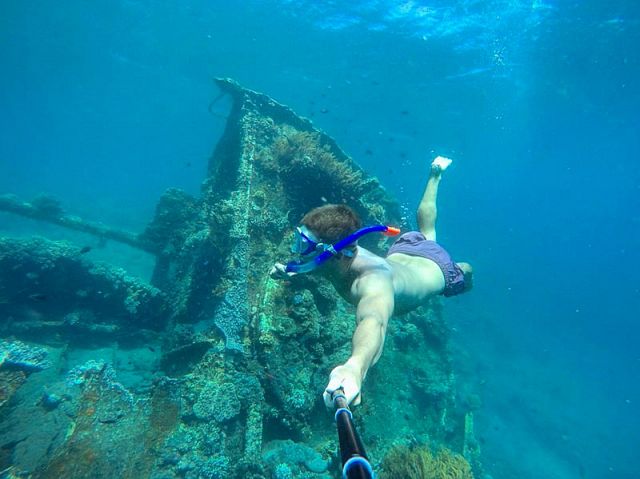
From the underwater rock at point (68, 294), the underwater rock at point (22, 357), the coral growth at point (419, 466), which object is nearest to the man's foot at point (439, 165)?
the coral growth at point (419, 466)

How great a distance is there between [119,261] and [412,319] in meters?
14.8

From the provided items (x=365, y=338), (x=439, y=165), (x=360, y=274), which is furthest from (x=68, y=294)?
(x=439, y=165)

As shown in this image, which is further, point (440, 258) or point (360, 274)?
point (440, 258)

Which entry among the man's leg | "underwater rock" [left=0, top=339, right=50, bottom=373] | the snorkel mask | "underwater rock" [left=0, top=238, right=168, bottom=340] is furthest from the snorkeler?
"underwater rock" [left=0, top=238, right=168, bottom=340]

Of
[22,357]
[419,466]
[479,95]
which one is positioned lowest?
[22,357]

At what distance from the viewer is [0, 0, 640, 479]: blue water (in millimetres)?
22391

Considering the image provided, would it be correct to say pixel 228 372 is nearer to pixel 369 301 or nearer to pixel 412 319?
pixel 369 301

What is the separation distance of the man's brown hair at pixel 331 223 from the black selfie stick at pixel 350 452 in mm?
1903

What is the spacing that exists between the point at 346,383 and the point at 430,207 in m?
5.07

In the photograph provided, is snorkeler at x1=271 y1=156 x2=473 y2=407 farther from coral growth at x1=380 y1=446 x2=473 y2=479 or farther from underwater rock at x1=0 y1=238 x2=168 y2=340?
underwater rock at x1=0 y1=238 x2=168 y2=340

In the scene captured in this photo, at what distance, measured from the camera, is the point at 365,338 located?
2.43 metres

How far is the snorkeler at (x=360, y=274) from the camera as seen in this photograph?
2263 mm

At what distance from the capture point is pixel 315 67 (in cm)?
3619

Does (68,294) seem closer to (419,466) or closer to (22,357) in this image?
(22,357)
